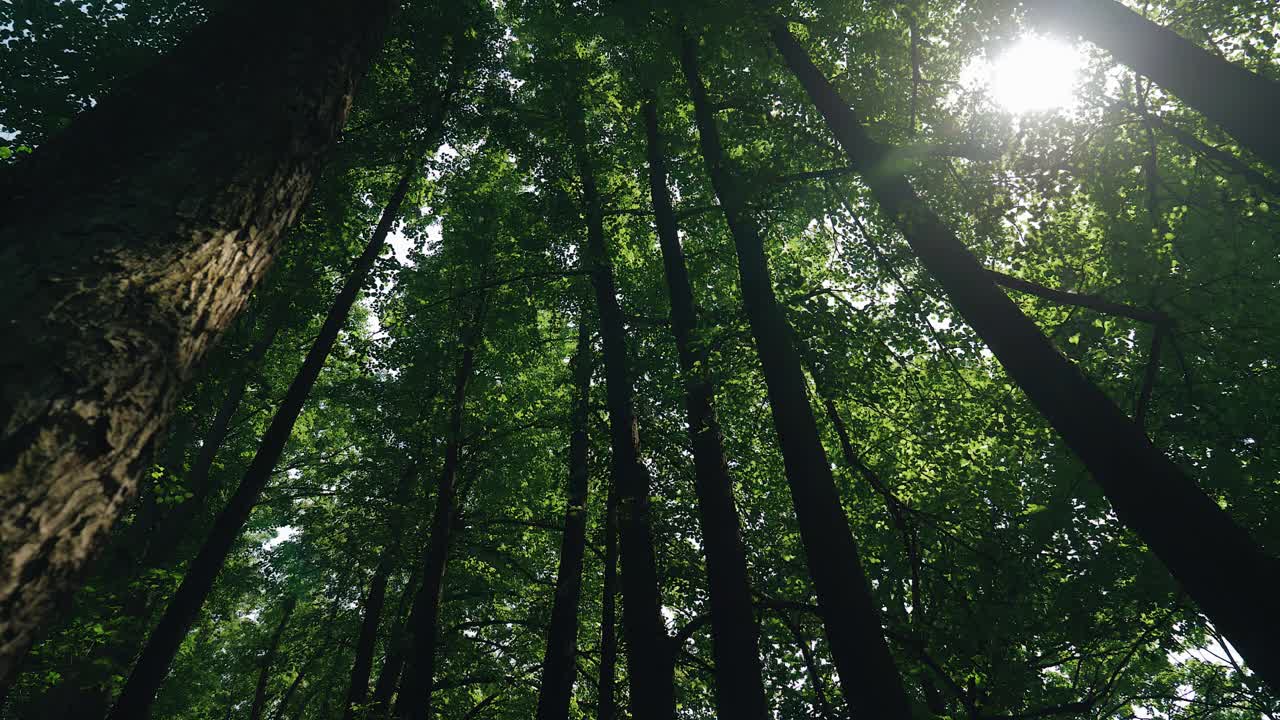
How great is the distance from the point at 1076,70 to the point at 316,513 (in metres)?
16.6

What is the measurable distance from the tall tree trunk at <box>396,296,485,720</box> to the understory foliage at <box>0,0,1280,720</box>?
1.32ft

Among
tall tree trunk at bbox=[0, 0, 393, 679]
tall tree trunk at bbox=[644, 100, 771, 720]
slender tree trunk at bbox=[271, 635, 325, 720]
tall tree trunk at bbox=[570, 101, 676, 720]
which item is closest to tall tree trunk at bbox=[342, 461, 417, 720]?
slender tree trunk at bbox=[271, 635, 325, 720]

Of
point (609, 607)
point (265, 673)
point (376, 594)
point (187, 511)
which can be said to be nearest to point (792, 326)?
point (609, 607)

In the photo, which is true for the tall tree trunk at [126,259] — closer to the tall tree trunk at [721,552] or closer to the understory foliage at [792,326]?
the understory foliage at [792,326]

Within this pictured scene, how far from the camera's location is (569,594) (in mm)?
8961

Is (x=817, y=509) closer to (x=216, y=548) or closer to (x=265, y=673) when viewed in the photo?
(x=216, y=548)

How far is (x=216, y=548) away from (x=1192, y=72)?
1124cm

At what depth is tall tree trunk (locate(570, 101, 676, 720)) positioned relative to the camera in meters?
6.95

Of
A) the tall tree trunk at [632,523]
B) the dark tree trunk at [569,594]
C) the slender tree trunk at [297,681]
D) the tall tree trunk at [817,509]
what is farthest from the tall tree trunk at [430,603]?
the tall tree trunk at [817,509]

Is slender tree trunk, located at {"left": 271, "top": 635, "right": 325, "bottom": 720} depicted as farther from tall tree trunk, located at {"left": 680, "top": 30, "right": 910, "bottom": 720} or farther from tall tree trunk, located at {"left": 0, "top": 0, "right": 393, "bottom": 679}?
tall tree trunk, located at {"left": 0, "top": 0, "right": 393, "bottom": 679}

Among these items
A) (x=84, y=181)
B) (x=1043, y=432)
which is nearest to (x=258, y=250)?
(x=84, y=181)

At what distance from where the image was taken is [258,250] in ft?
7.14

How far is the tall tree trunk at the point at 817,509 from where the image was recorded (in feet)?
15.0

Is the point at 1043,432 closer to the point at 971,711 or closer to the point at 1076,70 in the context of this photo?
the point at 1076,70
